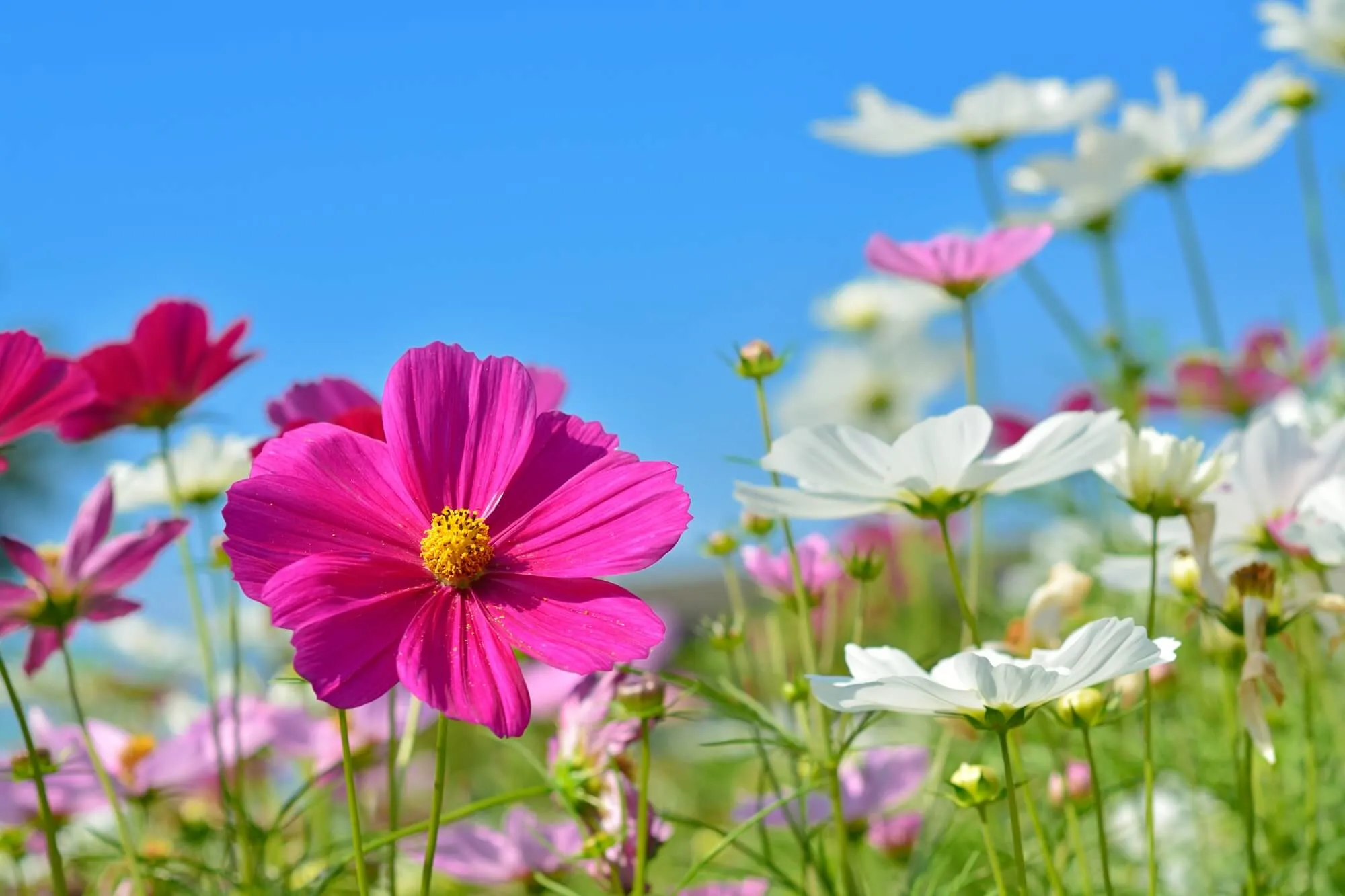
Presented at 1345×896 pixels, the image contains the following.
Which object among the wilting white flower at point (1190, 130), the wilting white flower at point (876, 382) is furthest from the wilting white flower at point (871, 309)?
the wilting white flower at point (1190, 130)

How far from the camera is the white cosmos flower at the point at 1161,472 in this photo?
568 millimetres

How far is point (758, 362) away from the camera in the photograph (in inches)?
25.5

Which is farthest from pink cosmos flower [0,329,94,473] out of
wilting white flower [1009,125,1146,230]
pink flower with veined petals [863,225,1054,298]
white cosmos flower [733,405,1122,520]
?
wilting white flower [1009,125,1146,230]

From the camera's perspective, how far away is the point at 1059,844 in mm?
935

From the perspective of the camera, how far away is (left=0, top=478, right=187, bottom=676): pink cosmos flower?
67cm

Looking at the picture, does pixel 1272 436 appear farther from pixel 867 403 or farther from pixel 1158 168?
pixel 867 403

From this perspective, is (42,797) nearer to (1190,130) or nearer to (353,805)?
(353,805)

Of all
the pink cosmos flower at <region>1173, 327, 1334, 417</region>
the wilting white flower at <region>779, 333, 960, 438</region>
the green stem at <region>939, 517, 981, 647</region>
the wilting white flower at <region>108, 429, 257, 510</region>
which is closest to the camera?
the green stem at <region>939, 517, 981, 647</region>

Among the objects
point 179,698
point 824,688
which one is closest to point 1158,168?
point 824,688

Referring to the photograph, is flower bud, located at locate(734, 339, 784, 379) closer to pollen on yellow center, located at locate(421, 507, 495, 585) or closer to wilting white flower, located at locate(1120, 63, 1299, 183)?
pollen on yellow center, located at locate(421, 507, 495, 585)

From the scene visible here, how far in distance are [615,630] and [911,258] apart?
375mm

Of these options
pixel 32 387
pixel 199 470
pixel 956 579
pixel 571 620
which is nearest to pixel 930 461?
pixel 956 579

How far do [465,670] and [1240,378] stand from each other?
5.11 feet

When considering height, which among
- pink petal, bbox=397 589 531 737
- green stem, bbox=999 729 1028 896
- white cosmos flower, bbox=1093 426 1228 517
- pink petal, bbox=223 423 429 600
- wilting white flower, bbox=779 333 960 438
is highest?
wilting white flower, bbox=779 333 960 438
